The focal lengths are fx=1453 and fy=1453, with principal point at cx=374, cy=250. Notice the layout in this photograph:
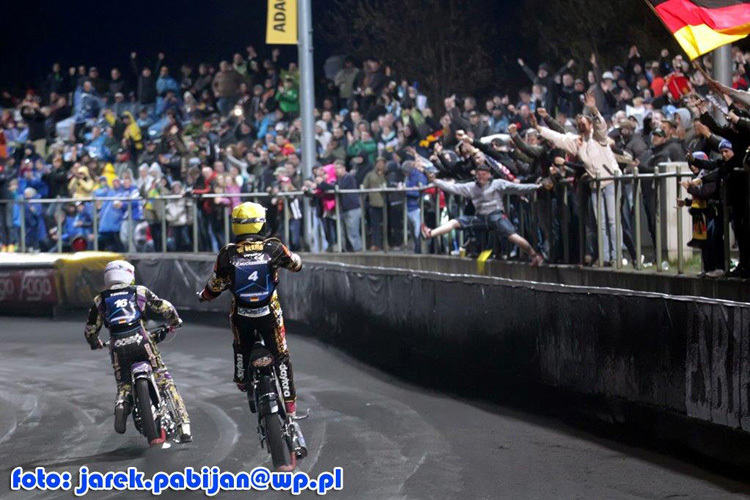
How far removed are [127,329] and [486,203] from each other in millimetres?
8217

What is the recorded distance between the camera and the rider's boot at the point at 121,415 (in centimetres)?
1051

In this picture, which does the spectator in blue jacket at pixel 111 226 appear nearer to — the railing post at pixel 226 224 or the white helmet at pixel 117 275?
the railing post at pixel 226 224

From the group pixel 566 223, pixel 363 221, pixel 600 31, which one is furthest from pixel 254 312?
pixel 600 31

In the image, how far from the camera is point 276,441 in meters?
9.13

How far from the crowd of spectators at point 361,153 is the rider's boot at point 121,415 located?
5410 mm

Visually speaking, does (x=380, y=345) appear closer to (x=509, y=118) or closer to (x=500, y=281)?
(x=500, y=281)

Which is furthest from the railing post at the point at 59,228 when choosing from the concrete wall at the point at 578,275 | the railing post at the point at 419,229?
the railing post at the point at 419,229

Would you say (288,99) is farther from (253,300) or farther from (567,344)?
(253,300)

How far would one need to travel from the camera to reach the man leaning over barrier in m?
17.8

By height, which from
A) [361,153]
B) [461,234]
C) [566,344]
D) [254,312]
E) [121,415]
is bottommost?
[121,415]

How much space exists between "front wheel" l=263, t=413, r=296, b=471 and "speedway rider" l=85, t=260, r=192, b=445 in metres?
1.62

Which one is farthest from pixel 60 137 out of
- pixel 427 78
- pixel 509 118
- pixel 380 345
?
pixel 380 345

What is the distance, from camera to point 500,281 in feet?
42.2

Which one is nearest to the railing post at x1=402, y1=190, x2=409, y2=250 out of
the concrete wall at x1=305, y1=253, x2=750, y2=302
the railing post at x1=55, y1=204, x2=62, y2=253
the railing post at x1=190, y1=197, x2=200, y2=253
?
the concrete wall at x1=305, y1=253, x2=750, y2=302
